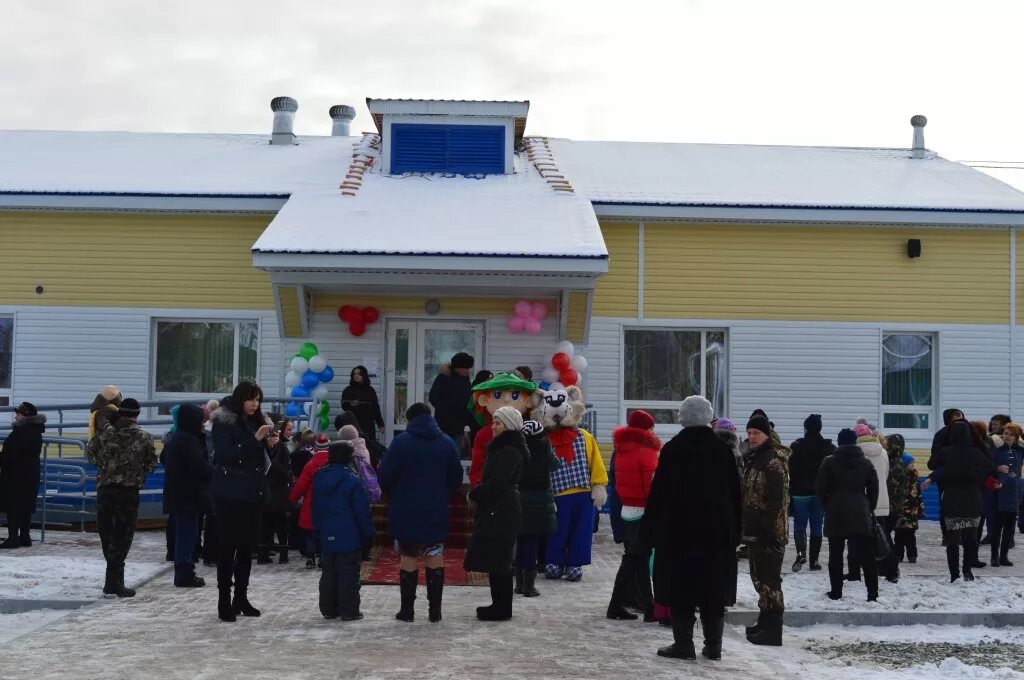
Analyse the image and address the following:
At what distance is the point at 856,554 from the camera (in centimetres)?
1109

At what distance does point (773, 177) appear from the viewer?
1986 centimetres

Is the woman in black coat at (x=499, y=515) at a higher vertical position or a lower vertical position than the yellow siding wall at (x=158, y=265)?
lower

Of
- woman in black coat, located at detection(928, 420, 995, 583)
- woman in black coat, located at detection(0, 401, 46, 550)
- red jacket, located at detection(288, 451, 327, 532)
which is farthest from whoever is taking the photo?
woman in black coat, located at detection(0, 401, 46, 550)

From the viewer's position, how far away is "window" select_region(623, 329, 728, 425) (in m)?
18.3

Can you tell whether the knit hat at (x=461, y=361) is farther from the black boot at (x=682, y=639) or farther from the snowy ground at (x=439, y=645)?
the black boot at (x=682, y=639)

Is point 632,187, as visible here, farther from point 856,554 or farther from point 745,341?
point 856,554

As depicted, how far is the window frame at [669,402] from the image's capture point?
59.3 feet

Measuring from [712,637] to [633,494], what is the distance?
2070 millimetres

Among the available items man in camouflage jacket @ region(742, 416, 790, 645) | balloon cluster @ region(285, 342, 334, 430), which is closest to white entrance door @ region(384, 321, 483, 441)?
balloon cluster @ region(285, 342, 334, 430)

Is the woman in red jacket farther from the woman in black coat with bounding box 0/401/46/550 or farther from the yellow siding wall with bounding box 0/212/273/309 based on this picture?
the yellow siding wall with bounding box 0/212/273/309

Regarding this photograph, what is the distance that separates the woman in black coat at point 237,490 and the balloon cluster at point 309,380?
24.1 ft

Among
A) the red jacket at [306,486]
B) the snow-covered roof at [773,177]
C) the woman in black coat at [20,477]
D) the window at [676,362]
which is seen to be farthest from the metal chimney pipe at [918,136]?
the woman in black coat at [20,477]

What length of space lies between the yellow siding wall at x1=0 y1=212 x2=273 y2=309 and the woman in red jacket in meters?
9.00

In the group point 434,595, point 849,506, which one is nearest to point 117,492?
point 434,595
